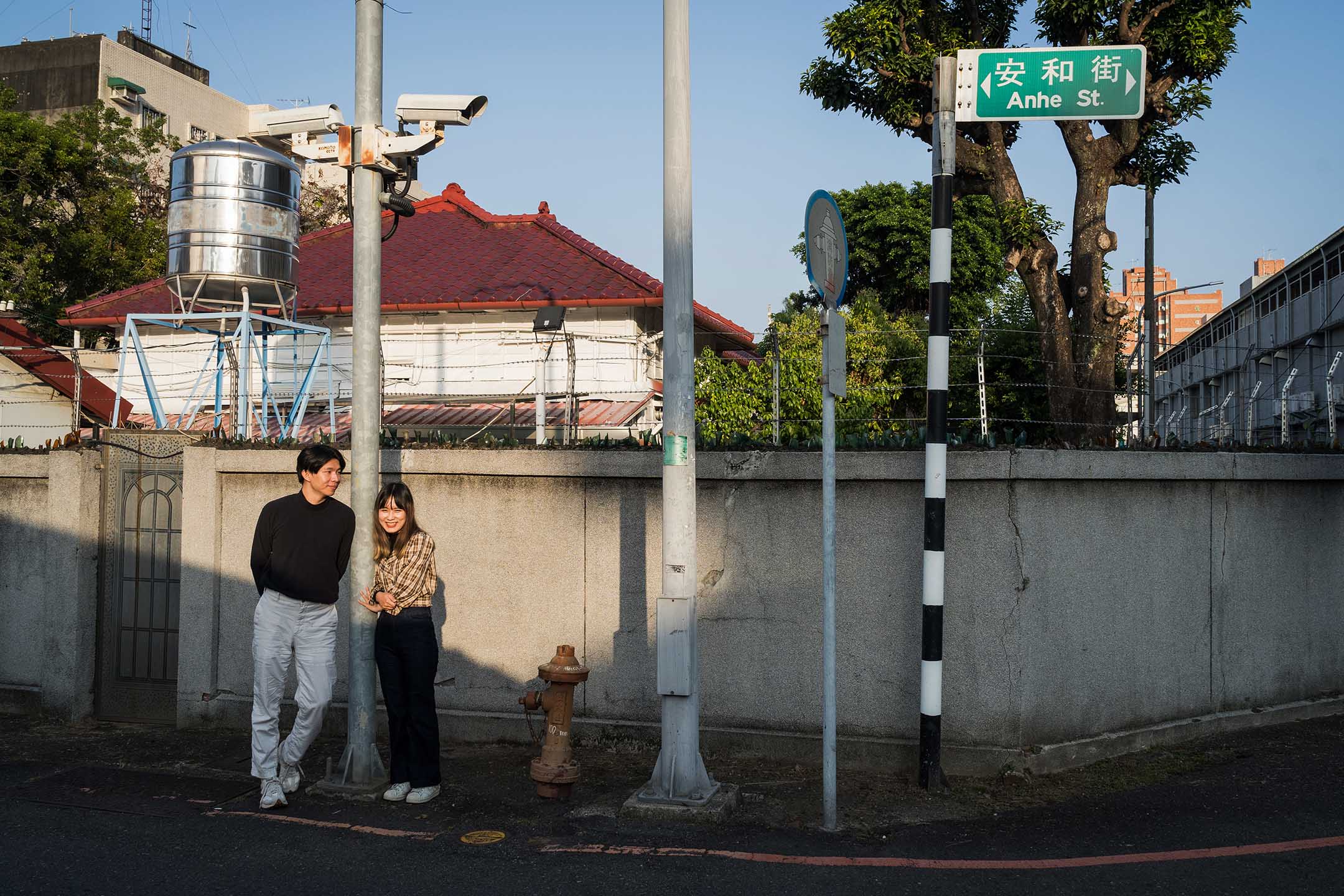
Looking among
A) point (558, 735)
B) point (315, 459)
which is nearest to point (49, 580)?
point (315, 459)

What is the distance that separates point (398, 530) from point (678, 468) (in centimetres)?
171

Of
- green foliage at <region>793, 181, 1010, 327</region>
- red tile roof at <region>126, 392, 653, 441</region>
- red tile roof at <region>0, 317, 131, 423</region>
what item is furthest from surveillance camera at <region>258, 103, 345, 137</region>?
green foliage at <region>793, 181, 1010, 327</region>

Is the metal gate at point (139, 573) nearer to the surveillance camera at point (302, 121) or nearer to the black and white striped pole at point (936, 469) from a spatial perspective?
the surveillance camera at point (302, 121)

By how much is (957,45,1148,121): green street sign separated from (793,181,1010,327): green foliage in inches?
1117

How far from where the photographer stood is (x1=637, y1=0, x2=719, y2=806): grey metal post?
577 cm

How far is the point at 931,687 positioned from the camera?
6316mm

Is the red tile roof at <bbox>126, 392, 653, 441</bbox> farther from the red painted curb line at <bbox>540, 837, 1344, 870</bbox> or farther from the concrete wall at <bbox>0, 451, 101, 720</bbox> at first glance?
the red painted curb line at <bbox>540, 837, 1344, 870</bbox>

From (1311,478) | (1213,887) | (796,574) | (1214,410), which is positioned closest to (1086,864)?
(1213,887)

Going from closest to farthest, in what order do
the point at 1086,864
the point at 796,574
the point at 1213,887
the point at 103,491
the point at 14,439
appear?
the point at 1213,887, the point at 1086,864, the point at 796,574, the point at 103,491, the point at 14,439

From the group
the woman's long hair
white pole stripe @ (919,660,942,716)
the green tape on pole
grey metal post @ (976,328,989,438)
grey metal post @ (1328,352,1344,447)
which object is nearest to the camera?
the green tape on pole

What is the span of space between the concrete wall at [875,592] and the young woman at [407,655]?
1318 mm

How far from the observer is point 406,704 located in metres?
6.09

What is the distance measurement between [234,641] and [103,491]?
176 cm

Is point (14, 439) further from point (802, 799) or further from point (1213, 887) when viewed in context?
point (1213, 887)
